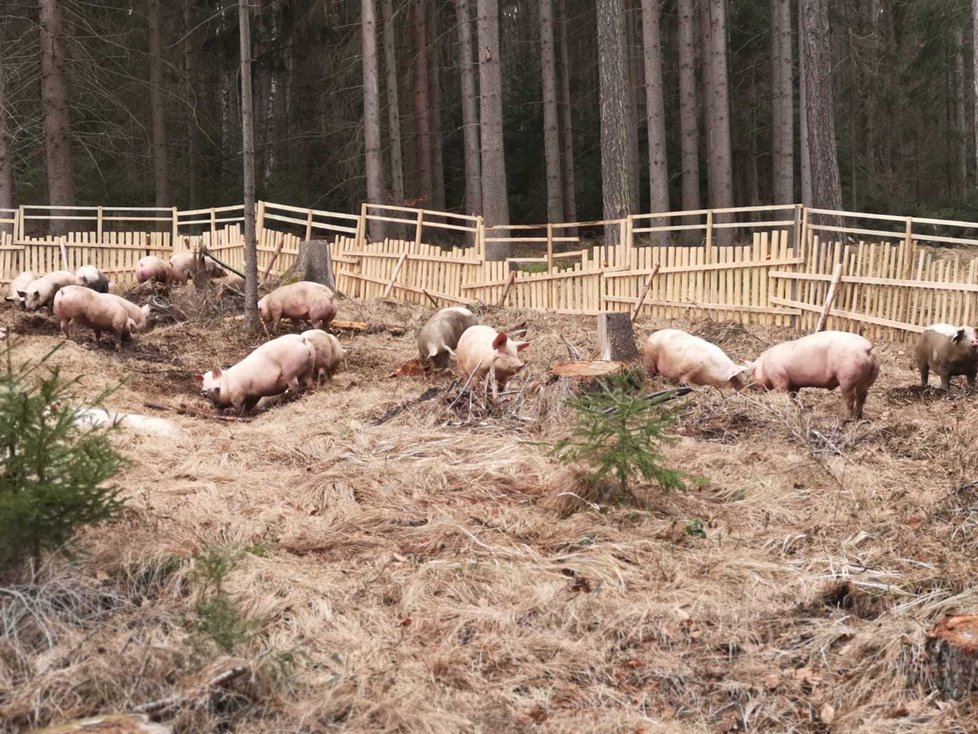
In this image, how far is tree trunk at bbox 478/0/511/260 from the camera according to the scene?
19.8 metres

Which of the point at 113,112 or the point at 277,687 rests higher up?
the point at 113,112

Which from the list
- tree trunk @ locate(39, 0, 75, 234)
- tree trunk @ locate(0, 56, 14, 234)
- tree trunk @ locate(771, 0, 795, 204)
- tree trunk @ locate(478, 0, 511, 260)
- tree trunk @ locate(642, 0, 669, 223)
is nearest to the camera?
tree trunk @ locate(478, 0, 511, 260)

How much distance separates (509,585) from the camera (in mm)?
5961

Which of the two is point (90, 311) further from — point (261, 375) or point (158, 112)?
point (158, 112)

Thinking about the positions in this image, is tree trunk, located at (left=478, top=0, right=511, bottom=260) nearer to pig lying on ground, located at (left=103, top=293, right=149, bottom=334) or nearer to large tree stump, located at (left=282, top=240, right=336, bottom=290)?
large tree stump, located at (left=282, top=240, right=336, bottom=290)

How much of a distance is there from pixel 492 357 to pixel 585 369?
3.27 feet

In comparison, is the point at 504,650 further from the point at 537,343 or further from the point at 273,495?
the point at 537,343

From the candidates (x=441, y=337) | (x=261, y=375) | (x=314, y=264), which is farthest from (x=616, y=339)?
(x=314, y=264)

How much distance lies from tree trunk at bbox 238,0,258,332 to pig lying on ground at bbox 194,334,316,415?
311 cm

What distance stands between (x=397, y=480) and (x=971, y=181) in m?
32.1

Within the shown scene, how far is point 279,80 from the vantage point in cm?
3691

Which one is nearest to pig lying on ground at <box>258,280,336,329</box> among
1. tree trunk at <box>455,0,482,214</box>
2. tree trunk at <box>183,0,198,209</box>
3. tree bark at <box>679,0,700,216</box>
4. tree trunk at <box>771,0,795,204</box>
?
tree trunk at <box>455,0,482,214</box>

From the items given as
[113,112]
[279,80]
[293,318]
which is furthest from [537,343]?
[279,80]

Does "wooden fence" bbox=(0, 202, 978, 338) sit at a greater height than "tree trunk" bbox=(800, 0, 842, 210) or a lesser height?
lesser
